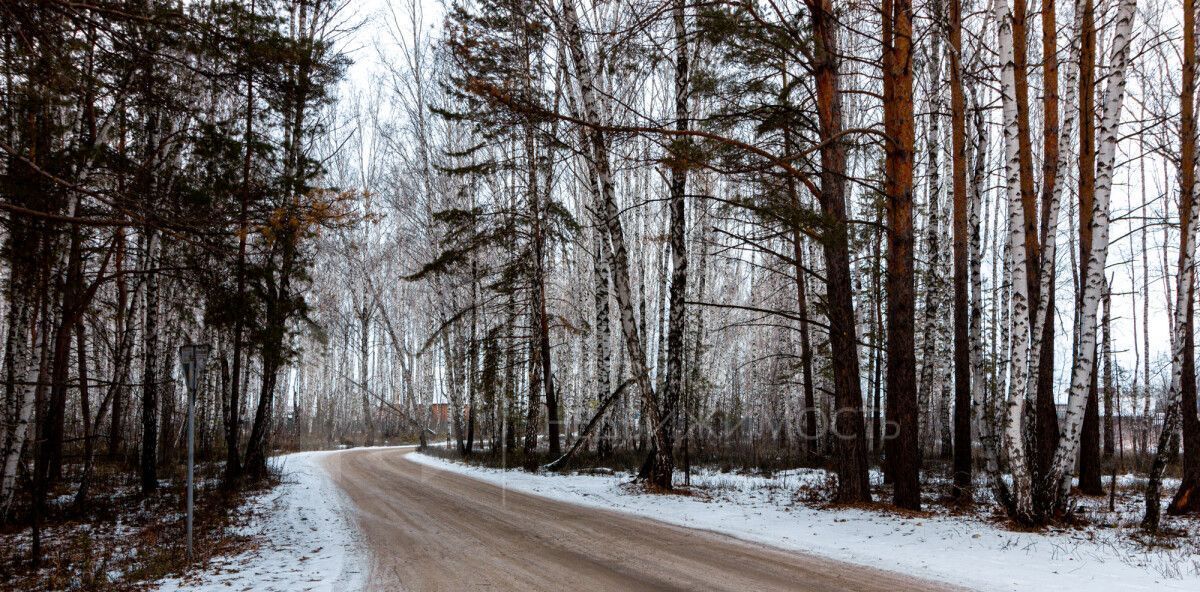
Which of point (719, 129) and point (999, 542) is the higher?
point (719, 129)

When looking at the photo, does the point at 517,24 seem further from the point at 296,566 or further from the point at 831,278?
the point at 296,566

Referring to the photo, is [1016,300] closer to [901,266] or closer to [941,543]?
[901,266]

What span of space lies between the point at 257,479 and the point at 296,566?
9.59 meters

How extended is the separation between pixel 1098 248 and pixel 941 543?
423 centimetres

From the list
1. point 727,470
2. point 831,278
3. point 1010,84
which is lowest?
point 727,470

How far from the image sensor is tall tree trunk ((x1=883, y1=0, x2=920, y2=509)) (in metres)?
9.72

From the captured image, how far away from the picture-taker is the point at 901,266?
9.86 meters

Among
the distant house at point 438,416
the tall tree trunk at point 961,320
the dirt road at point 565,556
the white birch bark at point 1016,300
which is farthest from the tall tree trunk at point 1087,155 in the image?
the distant house at point 438,416

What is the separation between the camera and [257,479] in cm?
1536

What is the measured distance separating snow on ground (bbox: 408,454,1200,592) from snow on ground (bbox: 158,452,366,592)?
4285 millimetres

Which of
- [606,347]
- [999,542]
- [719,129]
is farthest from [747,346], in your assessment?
[999,542]

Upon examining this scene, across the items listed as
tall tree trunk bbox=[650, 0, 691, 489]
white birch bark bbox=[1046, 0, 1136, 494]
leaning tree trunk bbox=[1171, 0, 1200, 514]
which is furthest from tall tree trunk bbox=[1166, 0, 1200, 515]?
tall tree trunk bbox=[650, 0, 691, 489]

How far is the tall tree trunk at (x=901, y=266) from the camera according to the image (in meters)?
9.72

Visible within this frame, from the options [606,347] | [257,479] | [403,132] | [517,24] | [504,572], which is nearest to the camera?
[504,572]
